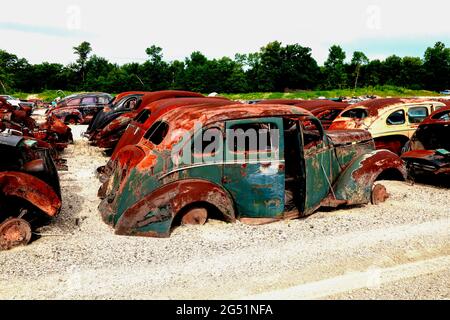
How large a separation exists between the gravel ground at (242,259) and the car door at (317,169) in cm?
33

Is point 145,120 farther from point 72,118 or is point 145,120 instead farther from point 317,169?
point 72,118

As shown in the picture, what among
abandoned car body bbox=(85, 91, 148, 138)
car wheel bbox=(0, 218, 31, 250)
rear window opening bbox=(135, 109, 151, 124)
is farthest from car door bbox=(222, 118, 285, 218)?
abandoned car body bbox=(85, 91, 148, 138)

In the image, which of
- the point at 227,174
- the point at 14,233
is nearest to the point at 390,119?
the point at 227,174

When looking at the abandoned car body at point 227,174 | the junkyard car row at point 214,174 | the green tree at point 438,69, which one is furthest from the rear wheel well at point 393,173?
the green tree at point 438,69

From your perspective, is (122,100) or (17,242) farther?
(122,100)

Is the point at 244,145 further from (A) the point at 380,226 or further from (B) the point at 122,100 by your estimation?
(B) the point at 122,100

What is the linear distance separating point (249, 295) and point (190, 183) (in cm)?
181

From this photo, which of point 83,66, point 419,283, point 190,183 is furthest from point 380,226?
point 83,66

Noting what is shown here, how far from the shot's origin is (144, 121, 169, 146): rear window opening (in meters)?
6.10

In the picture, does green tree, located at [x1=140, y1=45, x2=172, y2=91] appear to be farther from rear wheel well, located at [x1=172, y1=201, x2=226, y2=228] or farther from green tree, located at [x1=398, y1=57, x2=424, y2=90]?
rear wheel well, located at [x1=172, y1=201, x2=226, y2=228]

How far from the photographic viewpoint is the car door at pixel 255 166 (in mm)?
5816

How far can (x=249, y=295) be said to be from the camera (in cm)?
414

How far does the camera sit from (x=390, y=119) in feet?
33.3

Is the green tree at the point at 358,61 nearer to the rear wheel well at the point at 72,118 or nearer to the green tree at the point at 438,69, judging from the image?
the green tree at the point at 438,69
